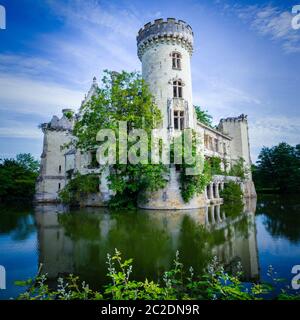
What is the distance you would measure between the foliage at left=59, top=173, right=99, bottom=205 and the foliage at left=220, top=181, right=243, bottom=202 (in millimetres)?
12687

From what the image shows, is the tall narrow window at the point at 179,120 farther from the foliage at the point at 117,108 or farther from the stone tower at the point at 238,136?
the stone tower at the point at 238,136

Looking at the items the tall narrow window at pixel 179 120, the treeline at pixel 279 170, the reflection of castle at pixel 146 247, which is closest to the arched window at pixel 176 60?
the tall narrow window at pixel 179 120

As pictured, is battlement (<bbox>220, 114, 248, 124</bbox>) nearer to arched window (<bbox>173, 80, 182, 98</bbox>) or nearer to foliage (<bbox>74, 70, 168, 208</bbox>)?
arched window (<bbox>173, 80, 182, 98</bbox>)

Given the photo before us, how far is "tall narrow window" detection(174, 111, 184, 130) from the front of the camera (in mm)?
19391

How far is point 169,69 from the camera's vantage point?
64.5 feet

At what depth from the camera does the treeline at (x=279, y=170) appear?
36812 mm

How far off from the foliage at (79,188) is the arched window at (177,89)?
1058cm

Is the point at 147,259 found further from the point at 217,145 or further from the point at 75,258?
the point at 217,145

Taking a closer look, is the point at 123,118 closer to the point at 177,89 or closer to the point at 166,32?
the point at 177,89

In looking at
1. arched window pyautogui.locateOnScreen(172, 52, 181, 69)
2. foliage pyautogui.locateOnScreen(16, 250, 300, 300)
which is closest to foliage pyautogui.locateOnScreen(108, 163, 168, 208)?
arched window pyautogui.locateOnScreen(172, 52, 181, 69)

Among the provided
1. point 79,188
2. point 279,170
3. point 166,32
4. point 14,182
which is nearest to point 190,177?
point 79,188

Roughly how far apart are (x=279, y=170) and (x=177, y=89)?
28327mm
